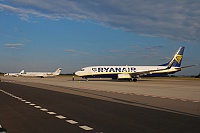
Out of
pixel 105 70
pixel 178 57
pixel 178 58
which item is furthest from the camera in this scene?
pixel 178 57

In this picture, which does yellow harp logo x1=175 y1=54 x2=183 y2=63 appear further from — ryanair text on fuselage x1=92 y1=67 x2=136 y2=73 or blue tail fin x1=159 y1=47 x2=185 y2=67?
ryanair text on fuselage x1=92 y1=67 x2=136 y2=73

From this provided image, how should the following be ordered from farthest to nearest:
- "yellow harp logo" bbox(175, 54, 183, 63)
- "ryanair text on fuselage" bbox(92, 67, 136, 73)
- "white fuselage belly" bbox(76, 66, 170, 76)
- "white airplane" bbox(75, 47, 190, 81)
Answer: "yellow harp logo" bbox(175, 54, 183, 63)
"ryanair text on fuselage" bbox(92, 67, 136, 73)
"white fuselage belly" bbox(76, 66, 170, 76)
"white airplane" bbox(75, 47, 190, 81)

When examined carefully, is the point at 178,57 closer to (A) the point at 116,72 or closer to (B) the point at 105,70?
(A) the point at 116,72

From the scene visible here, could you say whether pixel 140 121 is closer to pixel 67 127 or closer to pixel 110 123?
pixel 110 123

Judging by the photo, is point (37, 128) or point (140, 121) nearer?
point (37, 128)

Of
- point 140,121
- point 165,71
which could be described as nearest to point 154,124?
point 140,121

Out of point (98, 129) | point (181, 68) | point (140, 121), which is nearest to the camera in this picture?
point (98, 129)

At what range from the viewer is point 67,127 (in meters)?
7.97

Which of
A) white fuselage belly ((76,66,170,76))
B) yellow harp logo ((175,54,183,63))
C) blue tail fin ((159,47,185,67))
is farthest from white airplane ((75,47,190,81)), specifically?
yellow harp logo ((175,54,183,63))

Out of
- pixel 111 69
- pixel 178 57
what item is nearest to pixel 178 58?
pixel 178 57

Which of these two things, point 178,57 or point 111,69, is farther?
point 178,57

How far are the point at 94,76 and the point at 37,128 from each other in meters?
48.3

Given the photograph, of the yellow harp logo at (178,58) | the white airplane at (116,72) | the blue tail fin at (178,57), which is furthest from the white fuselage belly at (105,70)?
the yellow harp logo at (178,58)

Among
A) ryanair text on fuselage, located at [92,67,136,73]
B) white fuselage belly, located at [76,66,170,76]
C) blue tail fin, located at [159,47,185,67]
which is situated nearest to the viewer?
white fuselage belly, located at [76,66,170,76]
